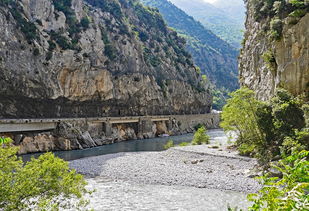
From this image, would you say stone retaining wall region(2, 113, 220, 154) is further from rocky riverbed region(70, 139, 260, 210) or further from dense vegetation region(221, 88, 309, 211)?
dense vegetation region(221, 88, 309, 211)

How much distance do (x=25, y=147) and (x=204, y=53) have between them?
569 feet

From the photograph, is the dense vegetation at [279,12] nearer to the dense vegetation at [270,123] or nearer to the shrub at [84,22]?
the dense vegetation at [270,123]

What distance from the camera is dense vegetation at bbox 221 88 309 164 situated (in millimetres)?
23362

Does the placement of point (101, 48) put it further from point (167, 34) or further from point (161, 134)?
point (167, 34)

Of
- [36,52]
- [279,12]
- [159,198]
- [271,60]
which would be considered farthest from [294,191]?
[36,52]

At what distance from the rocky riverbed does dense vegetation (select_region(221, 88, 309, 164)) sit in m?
2.06

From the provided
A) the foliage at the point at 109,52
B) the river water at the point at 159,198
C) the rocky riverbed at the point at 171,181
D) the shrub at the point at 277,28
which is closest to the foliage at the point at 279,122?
the rocky riverbed at the point at 171,181

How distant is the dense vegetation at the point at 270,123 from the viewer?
2336 cm

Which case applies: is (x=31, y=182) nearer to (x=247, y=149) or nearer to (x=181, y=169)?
(x=181, y=169)

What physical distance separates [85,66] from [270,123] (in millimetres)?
40894

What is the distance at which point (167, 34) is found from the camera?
355 feet

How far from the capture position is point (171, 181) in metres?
22.8

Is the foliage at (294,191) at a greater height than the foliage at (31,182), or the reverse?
the foliage at (294,191)

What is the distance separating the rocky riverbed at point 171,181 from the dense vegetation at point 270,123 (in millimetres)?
2064
